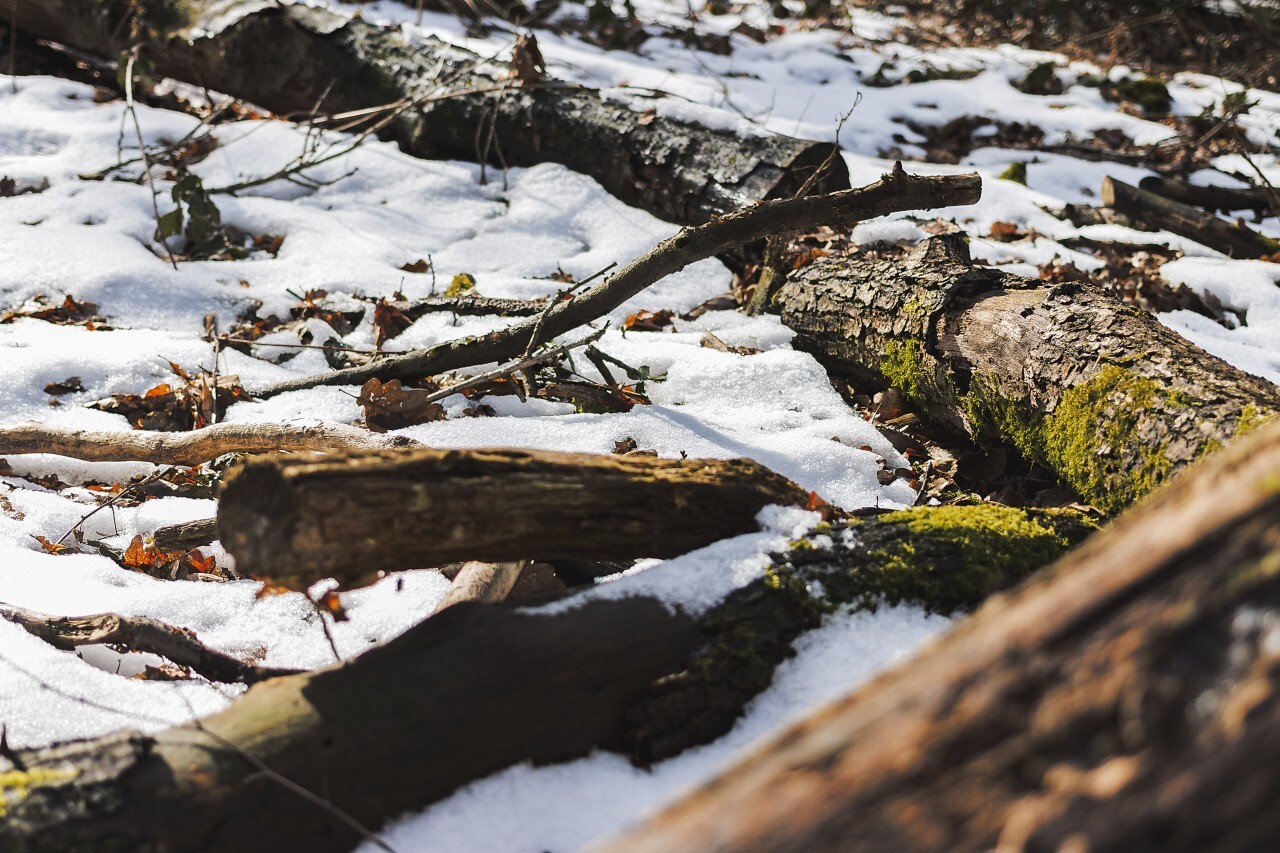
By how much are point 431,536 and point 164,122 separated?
580cm

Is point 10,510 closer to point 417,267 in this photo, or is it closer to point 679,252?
point 417,267

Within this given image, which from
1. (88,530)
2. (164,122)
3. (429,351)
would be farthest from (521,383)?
(164,122)

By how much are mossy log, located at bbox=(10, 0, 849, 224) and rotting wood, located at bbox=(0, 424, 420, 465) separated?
Answer: 2727mm

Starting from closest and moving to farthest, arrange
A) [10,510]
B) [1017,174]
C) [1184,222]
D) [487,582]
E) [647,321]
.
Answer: [487,582] < [10,510] < [647,321] < [1184,222] < [1017,174]

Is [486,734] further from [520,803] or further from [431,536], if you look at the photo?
[431,536]

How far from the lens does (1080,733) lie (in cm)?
79

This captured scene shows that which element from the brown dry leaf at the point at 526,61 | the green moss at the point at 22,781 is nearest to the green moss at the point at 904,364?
the green moss at the point at 22,781

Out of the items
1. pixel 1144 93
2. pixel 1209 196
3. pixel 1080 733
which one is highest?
pixel 1144 93

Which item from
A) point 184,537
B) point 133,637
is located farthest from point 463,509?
point 184,537

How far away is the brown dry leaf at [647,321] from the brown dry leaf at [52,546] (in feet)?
7.71

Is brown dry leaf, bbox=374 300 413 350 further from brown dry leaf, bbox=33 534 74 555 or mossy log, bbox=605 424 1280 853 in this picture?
mossy log, bbox=605 424 1280 853

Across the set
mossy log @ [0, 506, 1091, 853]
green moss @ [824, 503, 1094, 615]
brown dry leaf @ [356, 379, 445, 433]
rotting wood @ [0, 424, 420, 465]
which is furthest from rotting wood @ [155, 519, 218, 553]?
green moss @ [824, 503, 1094, 615]

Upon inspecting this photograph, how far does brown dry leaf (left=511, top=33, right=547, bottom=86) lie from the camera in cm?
553

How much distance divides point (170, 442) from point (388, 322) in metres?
1.25
